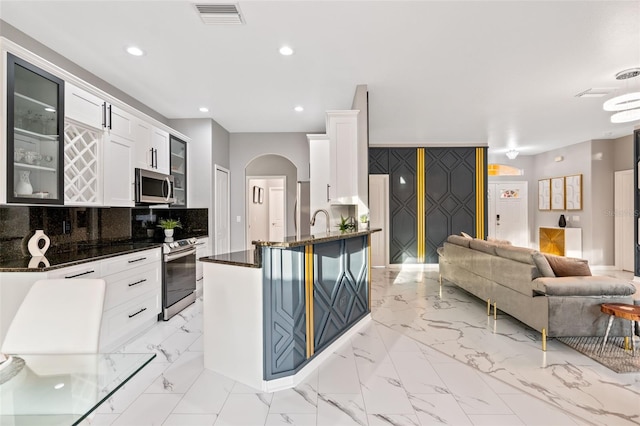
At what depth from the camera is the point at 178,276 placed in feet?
12.5

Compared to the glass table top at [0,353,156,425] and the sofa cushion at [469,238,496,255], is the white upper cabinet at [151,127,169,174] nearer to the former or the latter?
Answer: the glass table top at [0,353,156,425]

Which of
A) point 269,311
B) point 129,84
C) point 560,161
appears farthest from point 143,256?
point 560,161

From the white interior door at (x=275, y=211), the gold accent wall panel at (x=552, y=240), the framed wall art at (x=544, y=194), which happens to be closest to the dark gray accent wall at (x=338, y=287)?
the white interior door at (x=275, y=211)

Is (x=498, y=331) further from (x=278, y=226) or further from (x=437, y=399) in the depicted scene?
(x=278, y=226)

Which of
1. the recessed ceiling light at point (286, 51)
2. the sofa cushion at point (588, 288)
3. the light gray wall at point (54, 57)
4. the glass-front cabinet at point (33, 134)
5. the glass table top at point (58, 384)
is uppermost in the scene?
the recessed ceiling light at point (286, 51)

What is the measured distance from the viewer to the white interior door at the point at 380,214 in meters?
7.08

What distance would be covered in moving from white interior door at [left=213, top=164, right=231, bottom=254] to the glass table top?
4.08 meters

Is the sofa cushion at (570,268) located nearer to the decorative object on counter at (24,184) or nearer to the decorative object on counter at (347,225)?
the decorative object on counter at (347,225)

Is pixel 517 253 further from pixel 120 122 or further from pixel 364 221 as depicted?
pixel 120 122

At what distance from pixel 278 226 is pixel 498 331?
609 centimetres

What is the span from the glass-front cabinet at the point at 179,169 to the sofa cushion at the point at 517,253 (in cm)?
424

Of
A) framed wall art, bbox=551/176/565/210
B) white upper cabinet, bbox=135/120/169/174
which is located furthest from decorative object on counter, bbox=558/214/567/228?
white upper cabinet, bbox=135/120/169/174

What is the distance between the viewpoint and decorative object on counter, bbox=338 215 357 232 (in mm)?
3659

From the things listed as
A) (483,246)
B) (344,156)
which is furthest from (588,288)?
(344,156)
